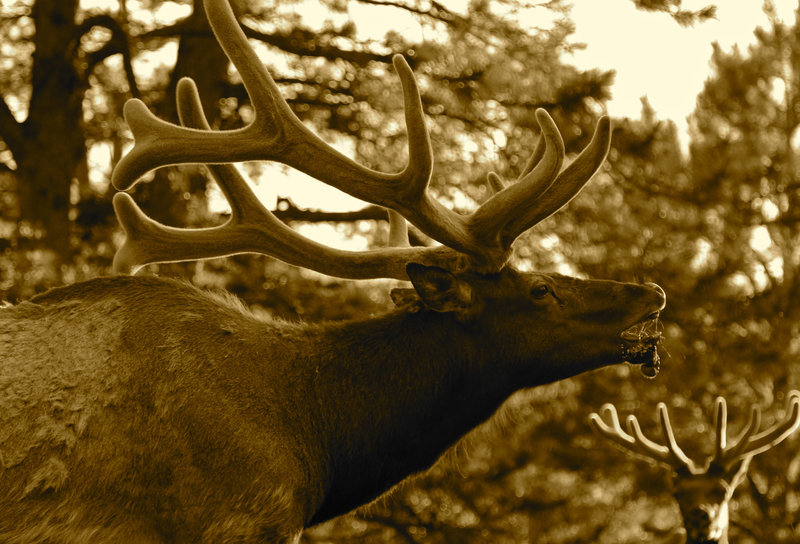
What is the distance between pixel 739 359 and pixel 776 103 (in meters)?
6.08

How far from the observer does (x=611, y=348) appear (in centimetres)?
391

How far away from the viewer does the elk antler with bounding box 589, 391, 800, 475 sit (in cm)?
959

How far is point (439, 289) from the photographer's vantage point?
391cm

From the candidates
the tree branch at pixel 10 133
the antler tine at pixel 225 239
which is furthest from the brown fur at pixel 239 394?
the tree branch at pixel 10 133

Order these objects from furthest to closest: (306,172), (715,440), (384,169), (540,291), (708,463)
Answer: (708,463) → (715,440) → (384,169) → (540,291) → (306,172)

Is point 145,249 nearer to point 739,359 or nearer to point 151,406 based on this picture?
point 151,406

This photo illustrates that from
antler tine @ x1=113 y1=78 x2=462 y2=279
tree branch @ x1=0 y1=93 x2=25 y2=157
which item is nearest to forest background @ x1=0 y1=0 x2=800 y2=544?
tree branch @ x1=0 y1=93 x2=25 y2=157

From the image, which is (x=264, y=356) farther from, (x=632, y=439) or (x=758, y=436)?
(x=758, y=436)

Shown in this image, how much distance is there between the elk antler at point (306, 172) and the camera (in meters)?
3.65

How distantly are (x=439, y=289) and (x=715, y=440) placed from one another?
6569 mm

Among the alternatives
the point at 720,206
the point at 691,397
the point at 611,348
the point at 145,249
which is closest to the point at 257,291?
the point at 145,249

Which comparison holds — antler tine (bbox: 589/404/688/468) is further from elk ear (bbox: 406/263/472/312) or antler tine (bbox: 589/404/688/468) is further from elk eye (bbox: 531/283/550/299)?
elk ear (bbox: 406/263/472/312)

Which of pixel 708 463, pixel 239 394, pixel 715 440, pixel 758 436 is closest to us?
pixel 239 394

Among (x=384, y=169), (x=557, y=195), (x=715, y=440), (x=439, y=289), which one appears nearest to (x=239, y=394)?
(x=439, y=289)
